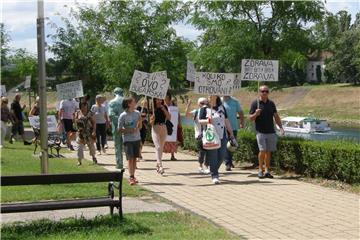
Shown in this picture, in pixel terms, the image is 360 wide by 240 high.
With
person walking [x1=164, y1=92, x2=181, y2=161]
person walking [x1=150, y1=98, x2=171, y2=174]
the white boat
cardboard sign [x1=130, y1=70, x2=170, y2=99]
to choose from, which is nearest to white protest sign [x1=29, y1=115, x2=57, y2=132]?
person walking [x1=164, y1=92, x2=181, y2=161]

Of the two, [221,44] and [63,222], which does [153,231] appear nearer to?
[63,222]

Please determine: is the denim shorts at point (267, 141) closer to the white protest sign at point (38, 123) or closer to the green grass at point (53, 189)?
the green grass at point (53, 189)

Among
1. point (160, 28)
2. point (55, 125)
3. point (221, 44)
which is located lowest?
point (55, 125)

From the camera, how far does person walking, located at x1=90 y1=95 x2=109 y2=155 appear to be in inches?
692

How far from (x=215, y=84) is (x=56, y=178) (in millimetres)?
5976

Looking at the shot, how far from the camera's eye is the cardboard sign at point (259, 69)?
45.2 ft

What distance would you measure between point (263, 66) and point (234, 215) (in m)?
5.83

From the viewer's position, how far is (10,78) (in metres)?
41.8

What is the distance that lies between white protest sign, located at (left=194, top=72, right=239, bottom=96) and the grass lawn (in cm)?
508

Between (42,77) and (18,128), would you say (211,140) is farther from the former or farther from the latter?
(18,128)

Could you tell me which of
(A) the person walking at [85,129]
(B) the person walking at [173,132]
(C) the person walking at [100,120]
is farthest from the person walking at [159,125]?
(C) the person walking at [100,120]

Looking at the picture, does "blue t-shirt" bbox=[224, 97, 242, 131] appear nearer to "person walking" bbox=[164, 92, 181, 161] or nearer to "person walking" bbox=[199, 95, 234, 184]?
"person walking" bbox=[199, 95, 234, 184]

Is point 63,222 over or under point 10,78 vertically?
under

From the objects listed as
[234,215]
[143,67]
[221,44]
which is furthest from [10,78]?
[234,215]
